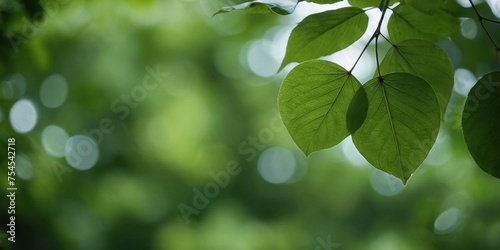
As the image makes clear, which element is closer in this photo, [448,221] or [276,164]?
[448,221]

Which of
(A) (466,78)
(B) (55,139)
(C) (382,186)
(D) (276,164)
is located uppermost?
(A) (466,78)

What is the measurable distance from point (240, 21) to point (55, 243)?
1450 millimetres

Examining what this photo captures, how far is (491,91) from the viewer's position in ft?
1.03

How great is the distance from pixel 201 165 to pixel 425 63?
2.40 m

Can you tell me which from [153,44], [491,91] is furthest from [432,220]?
[491,91]

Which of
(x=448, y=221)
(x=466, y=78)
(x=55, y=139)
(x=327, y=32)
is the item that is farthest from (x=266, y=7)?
(x=448, y=221)

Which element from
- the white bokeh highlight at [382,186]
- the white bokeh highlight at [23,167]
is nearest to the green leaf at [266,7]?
the white bokeh highlight at [23,167]

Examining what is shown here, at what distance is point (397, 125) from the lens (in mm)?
322

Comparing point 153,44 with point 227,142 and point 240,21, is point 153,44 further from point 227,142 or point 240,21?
point 227,142

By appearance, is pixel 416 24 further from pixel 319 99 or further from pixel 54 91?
pixel 54 91

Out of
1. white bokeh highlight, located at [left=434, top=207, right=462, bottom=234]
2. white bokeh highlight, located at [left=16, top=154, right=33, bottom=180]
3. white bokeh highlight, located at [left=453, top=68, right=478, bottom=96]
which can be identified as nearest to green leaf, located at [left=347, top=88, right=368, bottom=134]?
white bokeh highlight, located at [left=16, top=154, right=33, bottom=180]

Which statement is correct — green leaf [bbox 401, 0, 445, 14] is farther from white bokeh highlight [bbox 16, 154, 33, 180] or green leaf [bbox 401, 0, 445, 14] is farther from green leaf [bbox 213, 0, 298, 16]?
white bokeh highlight [bbox 16, 154, 33, 180]

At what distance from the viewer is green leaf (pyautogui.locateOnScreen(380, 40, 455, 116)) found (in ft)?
1.12

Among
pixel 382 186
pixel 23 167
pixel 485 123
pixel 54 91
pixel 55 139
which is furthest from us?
pixel 382 186
